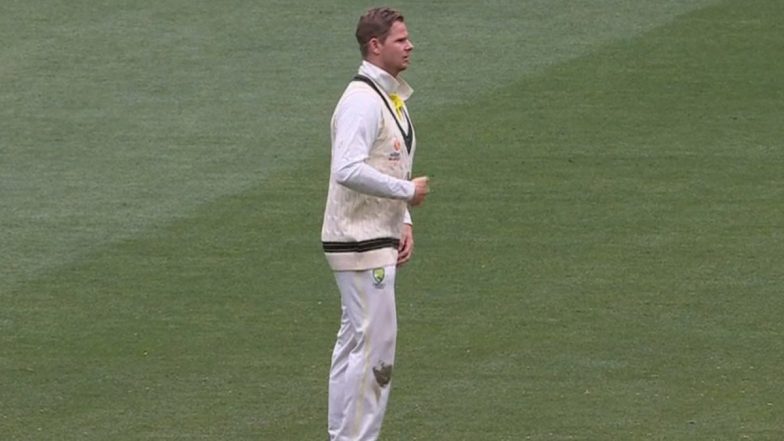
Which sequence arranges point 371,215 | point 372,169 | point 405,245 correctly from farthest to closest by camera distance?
point 405,245
point 371,215
point 372,169

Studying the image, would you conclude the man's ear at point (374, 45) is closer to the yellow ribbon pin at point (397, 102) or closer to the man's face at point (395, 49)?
the man's face at point (395, 49)

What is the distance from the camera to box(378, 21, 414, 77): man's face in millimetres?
7301

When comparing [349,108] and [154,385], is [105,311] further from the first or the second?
[349,108]

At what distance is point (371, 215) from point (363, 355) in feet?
1.79

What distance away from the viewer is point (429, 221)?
11.7 m

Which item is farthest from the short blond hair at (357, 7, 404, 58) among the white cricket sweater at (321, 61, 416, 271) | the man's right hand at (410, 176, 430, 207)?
the man's right hand at (410, 176, 430, 207)

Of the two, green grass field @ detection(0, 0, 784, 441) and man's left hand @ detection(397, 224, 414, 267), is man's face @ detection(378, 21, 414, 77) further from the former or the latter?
green grass field @ detection(0, 0, 784, 441)

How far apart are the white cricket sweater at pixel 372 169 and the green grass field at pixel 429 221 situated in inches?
42.2

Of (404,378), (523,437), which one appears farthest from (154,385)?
(523,437)

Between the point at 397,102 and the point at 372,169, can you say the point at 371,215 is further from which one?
the point at 397,102

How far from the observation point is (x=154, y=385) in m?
8.81

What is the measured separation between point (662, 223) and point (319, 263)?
2221mm

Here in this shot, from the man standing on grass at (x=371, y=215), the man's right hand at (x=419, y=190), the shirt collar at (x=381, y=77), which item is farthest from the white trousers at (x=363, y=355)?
the shirt collar at (x=381, y=77)

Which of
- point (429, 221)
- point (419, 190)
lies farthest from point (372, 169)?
point (429, 221)
